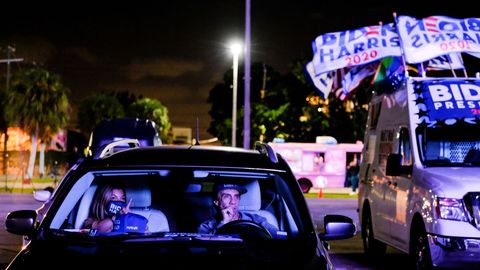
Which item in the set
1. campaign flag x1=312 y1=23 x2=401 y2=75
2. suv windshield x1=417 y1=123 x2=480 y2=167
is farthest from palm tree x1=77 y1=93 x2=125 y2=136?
suv windshield x1=417 y1=123 x2=480 y2=167

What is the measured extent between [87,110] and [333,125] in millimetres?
48595

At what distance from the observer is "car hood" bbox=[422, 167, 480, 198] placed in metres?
10.1

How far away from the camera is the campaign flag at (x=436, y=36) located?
1678 cm

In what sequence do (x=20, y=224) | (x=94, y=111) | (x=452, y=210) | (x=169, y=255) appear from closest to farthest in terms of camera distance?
(x=169, y=255) < (x=20, y=224) < (x=452, y=210) < (x=94, y=111)

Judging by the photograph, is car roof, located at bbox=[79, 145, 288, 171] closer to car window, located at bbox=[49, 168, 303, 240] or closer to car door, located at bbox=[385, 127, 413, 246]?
car window, located at bbox=[49, 168, 303, 240]

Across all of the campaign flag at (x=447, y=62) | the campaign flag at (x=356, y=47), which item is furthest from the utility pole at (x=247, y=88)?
the campaign flag at (x=447, y=62)

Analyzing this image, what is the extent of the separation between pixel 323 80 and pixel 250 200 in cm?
1438

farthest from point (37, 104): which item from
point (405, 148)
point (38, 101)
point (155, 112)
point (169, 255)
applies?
point (155, 112)

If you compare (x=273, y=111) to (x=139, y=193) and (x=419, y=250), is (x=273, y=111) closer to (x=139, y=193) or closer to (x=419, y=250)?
(x=419, y=250)

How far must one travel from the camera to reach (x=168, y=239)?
534 centimetres

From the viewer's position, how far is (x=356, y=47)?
60.2 feet

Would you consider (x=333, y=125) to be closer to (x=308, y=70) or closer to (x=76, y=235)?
(x=308, y=70)

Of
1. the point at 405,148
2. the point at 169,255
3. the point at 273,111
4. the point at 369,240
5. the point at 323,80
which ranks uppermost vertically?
the point at 273,111

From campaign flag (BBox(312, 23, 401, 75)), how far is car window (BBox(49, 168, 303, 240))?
1186cm
